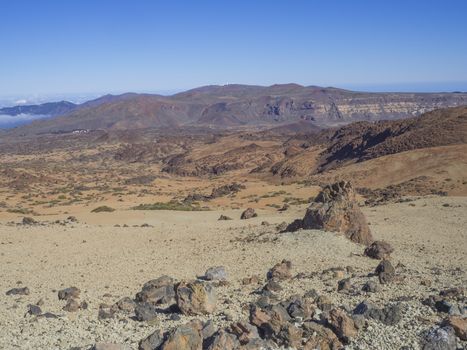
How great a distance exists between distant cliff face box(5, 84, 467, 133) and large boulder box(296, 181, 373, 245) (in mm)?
142318

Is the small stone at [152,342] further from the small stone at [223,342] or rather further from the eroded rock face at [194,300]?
the eroded rock face at [194,300]

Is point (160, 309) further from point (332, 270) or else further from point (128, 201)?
point (128, 201)

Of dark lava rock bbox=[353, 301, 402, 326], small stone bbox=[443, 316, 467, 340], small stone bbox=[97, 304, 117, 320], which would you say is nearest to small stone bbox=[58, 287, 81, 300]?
small stone bbox=[97, 304, 117, 320]

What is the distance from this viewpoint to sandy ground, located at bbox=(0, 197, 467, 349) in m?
10.5

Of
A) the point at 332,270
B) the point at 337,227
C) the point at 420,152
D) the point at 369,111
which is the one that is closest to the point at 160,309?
the point at 332,270

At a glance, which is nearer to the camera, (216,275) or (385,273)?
(385,273)

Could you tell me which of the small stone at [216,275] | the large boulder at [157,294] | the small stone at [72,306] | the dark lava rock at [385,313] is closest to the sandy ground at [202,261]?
the dark lava rock at [385,313]

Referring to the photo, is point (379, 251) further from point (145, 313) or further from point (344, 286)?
point (145, 313)

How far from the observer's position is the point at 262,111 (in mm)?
188750

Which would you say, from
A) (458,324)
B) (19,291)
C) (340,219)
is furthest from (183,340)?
(340,219)

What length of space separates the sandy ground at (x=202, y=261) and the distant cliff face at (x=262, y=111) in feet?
460

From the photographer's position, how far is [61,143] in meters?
123

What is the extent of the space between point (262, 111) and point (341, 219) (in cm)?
17123

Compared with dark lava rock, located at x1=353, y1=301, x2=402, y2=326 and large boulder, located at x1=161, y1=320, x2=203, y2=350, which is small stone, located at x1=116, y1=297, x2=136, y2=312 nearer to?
large boulder, located at x1=161, y1=320, x2=203, y2=350
